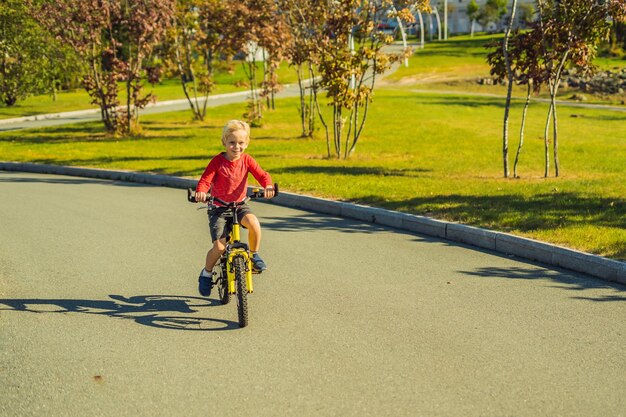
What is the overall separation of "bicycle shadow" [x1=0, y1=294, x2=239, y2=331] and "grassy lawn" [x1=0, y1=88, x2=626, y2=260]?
13.1 ft

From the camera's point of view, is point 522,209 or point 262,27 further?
point 262,27

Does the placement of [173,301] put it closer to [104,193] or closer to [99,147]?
[104,193]

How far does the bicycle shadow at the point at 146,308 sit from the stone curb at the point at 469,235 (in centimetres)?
347

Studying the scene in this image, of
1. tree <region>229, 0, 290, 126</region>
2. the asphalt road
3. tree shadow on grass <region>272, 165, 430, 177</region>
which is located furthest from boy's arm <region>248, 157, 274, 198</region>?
tree <region>229, 0, 290, 126</region>

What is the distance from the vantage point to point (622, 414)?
4.43m

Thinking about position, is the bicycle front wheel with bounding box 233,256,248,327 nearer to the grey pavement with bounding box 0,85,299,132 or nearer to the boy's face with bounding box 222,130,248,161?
the boy's face with bounding box 222,130,248,161

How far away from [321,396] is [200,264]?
3.80m

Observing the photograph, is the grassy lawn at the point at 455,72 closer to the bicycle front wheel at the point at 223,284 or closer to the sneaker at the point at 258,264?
the bicycle front wheel at the point at 223,284

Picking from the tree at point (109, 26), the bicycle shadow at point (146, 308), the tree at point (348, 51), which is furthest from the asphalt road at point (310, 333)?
the tree at point (109, 26)

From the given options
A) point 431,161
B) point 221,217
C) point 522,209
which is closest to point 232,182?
point 221,217

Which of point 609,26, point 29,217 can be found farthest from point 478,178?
point 29,217

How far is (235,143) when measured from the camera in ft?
20.8

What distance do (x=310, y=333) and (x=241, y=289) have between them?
60 centimetres

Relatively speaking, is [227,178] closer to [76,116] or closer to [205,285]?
[205,285]
